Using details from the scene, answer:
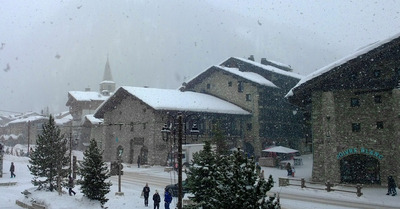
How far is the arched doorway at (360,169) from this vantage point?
27250 mm

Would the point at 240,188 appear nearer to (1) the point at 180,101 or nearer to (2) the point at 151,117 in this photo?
(2) the point at 151,117

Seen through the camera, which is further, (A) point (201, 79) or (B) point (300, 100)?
(A) point (201, 79)

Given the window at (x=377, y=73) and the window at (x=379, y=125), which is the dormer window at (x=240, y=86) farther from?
the window at (x=379, y=125)

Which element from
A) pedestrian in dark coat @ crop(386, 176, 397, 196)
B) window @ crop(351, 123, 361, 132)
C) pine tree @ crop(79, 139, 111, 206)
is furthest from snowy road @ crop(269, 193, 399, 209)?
pine tree @ crop(79, 139, 111, 206)

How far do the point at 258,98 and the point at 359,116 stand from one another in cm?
2237

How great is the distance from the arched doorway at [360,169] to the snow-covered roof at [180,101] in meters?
19.5

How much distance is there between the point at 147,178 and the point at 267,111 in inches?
940

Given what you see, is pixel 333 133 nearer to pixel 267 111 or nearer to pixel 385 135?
pixel 385 135

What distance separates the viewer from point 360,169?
27.8m

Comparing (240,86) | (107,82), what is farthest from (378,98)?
(107,82)

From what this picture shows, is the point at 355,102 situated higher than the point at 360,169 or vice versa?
the point at 355,102

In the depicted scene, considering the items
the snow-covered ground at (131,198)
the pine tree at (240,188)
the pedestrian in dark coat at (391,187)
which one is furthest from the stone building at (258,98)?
the pine tree at (240,188)

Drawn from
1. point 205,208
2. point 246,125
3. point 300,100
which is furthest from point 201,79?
point 205,208

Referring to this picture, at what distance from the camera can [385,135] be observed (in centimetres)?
2647
